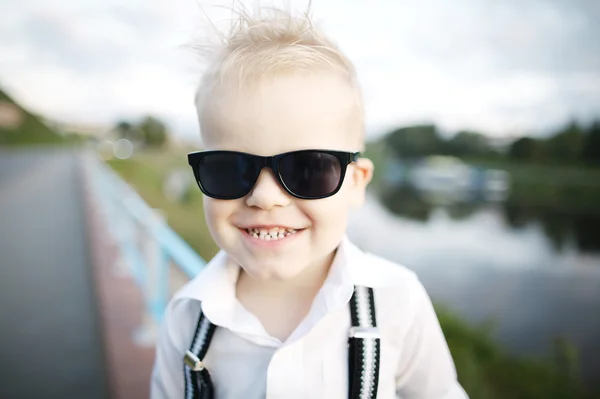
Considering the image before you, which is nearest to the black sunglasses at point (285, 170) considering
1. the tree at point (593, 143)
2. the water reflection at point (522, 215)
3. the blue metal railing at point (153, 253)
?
the blue metal railing at point (153, 253)

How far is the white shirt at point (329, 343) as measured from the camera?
31.4 inches

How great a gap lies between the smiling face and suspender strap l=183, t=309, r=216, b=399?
0.67 feet

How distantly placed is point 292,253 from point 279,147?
215mm

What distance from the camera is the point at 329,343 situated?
0.81 m

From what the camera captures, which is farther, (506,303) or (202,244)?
→ (506,303)

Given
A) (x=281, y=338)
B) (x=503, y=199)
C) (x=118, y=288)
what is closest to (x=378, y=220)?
(x=503, y=199)

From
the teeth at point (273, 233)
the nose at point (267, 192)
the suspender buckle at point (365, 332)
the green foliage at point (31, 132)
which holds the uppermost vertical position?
the green foliage at point (31, 132)

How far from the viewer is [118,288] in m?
3.30

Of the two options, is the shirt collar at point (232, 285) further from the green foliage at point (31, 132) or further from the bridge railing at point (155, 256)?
the green foliage at point (31, 132)

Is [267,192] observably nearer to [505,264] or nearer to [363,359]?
[363,359]

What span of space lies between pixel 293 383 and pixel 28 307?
139 inches

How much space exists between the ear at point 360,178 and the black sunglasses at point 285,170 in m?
0.11

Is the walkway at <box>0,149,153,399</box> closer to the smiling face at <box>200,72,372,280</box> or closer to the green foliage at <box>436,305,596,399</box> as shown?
the smiling face at <box>200,72,372,280</box>

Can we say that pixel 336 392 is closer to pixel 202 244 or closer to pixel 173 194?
pixel 202 244
